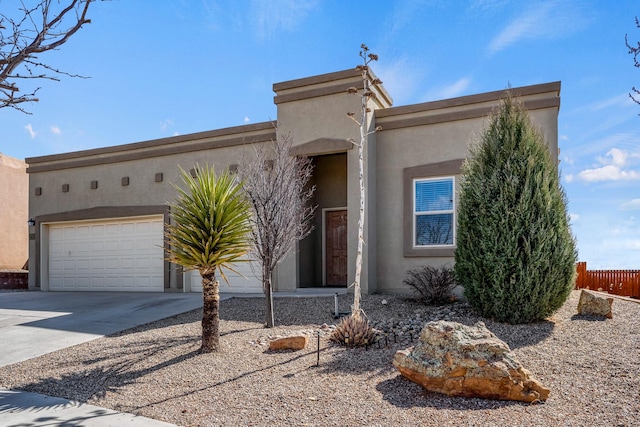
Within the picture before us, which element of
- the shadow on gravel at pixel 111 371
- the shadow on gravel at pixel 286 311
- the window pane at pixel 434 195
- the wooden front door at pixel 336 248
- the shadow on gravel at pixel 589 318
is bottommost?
the shadow on gravel at pixel 111 371

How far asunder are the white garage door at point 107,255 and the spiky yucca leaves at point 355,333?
8836mm

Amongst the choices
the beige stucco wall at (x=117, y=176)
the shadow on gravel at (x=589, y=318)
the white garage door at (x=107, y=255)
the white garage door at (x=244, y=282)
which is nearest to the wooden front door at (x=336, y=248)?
the white garage door at (x=244, y=282)

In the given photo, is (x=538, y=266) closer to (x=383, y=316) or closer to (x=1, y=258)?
(x=383, y=316)

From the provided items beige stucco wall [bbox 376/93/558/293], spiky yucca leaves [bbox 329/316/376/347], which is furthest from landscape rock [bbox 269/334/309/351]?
beige stucco wall [bbox 376/93/558/293]

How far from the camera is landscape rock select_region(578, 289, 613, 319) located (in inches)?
320

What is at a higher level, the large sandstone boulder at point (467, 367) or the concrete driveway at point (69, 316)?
the large sandstone boulder at point (467, 367)

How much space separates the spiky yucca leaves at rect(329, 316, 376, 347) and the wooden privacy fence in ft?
31.6

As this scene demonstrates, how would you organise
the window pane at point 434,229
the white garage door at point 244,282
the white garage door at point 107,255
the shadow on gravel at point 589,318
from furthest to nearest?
the white garage door at point 107,255 → the white garage door at point 244,282 → the window pane at point 434,229 → the shadow on gravel at point 589,318

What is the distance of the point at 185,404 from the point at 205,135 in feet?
32.7

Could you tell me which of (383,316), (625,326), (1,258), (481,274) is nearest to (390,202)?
(383,316)

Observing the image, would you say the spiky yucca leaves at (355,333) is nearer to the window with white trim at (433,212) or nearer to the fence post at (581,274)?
the window with white trim at (433,212)

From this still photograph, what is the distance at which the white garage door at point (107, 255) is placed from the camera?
15070 mm

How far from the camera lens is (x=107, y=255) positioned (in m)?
15.9

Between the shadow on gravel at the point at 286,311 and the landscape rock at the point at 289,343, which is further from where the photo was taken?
the shadow on gravel at the point at 286,311
